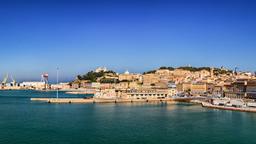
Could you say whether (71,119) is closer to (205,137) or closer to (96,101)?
(205,137)

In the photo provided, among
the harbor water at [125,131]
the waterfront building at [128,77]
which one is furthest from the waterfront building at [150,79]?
the harbor water at [125,131]

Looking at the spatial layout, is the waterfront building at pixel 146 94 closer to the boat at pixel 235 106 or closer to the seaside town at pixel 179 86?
the seaside town at pixel 179 86

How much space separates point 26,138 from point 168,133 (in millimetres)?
4394

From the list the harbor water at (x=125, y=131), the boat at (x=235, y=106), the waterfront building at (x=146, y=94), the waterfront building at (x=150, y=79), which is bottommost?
the harbor water at (x=125, y=131)

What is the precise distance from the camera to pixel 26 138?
11.0m

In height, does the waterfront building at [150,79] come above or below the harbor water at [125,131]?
above

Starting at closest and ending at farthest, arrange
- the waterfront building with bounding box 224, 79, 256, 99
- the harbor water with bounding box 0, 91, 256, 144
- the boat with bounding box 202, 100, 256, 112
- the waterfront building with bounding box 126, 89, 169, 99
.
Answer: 1. the harbor water with bounding box 0, 91, 256, 144
2. the boat with bounding box 202, 100, 256, 112
3. the waterfront building with bounding box 224, 79, 256, 99
4. the waterfront building with bounding box 126, 89, 169, 99

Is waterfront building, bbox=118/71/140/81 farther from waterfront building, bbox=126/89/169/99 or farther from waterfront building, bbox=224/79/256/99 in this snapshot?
waterfront building, bbox=224/79/256/99

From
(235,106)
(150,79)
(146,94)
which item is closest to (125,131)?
(235,106)

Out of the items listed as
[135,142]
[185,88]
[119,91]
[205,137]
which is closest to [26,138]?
[135,142]

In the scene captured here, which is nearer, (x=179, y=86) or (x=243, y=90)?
(x=243, y=90)

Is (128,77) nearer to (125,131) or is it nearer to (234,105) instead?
(234,105)

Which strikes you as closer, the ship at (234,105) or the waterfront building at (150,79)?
the ship at (234,105)

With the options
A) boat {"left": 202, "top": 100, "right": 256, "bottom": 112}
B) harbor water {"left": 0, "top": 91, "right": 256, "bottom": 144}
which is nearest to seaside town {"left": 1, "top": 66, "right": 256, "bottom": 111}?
boat {"left": 202, "top": 100, "right": 256, "bottom": 112}
